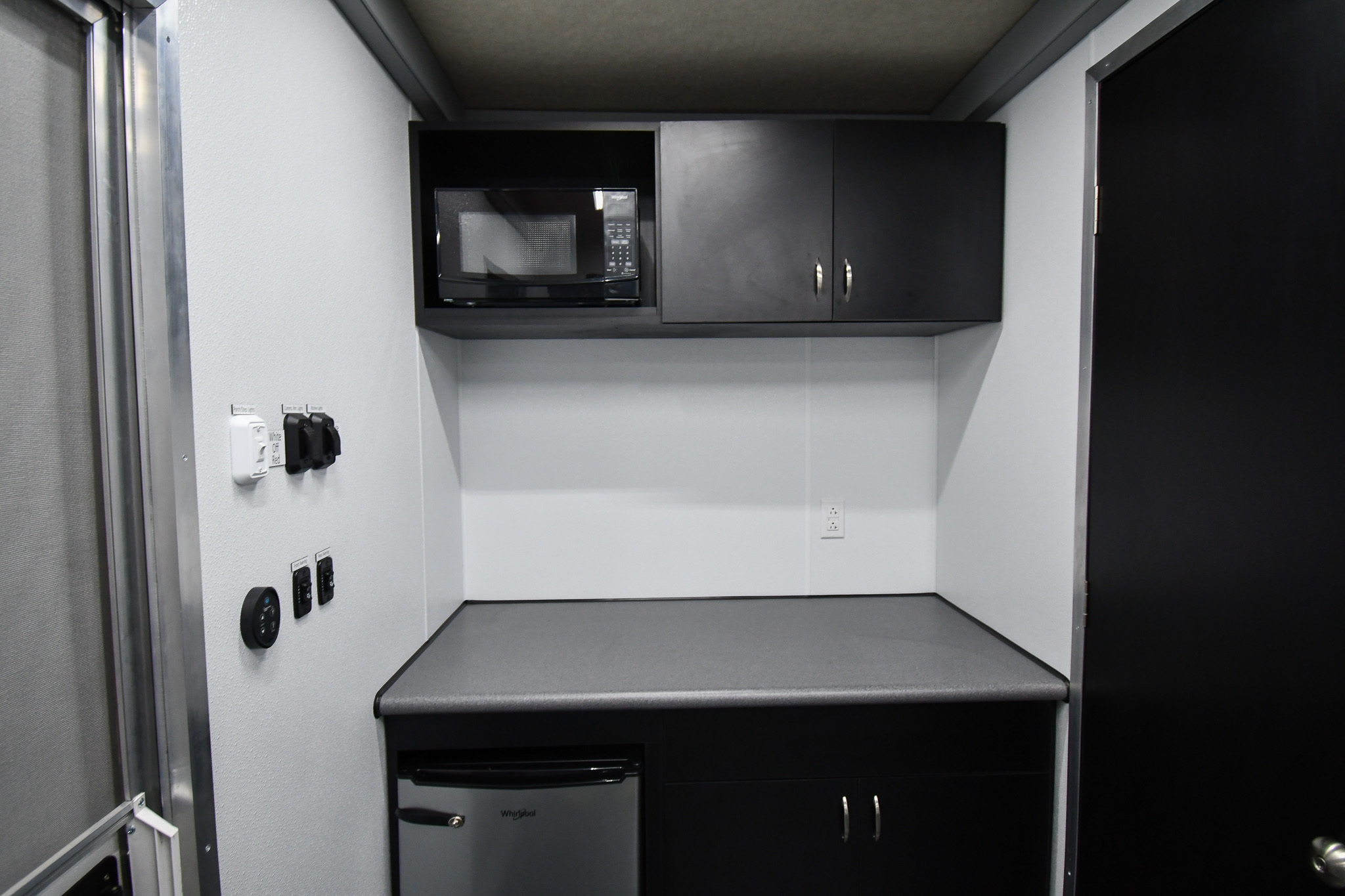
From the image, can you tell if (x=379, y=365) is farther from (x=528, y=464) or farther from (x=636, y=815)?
(x=636, y=815)

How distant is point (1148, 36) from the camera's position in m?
1.07

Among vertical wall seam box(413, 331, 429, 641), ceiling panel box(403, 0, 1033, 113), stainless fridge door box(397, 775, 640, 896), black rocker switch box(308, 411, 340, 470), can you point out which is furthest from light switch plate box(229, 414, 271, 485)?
ceiling panel box(403, 0, 1033, 113)

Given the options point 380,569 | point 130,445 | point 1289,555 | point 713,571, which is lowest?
point 713,571

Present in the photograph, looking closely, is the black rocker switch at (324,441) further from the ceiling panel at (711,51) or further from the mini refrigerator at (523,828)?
the ceiling panel at (711,51)

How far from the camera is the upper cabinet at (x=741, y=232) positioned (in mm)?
1466

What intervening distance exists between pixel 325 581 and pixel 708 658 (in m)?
0.89

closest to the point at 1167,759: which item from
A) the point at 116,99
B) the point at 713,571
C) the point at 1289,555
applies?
the point at 1289,555

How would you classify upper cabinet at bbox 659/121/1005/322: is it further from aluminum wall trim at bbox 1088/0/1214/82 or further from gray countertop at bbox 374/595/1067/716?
gray countertop at bbox 374/595/1067/716

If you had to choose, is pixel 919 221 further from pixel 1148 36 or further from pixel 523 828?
pixel 523 828

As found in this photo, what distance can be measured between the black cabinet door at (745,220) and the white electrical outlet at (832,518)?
2.25 ft

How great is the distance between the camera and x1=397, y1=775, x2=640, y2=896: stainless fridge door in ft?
4.25

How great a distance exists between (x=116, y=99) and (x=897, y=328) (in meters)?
1.71

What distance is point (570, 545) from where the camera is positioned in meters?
1.90

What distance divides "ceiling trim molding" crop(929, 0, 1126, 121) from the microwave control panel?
0.95 metres
